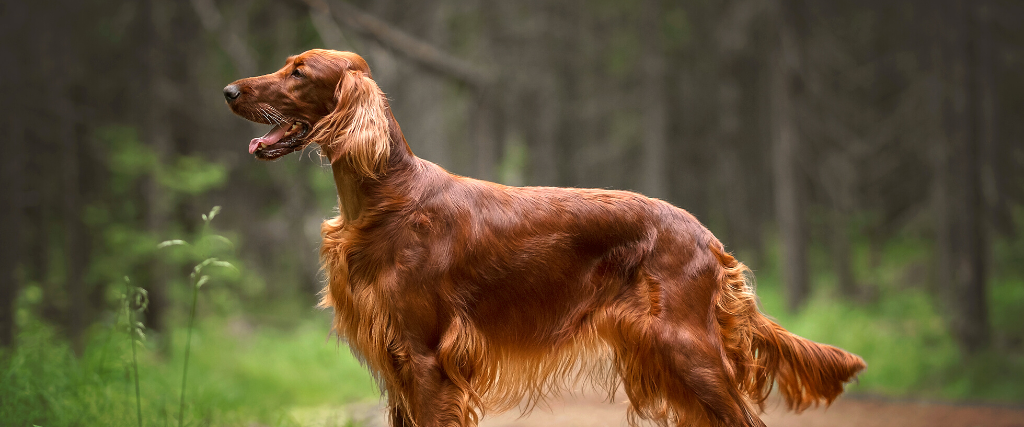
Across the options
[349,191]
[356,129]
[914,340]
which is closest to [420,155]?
[914,340]

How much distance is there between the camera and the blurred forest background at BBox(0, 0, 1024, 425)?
7.20m

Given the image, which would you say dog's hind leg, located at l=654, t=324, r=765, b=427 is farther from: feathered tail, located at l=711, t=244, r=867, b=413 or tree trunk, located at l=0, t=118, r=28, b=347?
tree trunk, located at l=0, t=118, r=28, b=347

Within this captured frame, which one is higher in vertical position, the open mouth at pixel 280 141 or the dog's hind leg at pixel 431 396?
the open mouth at pixel 280 141

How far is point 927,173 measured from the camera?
16.3 m

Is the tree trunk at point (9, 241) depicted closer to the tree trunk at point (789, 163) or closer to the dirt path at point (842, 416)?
the dirt path at point (842, 416)

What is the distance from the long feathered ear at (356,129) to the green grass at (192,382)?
1.05 m

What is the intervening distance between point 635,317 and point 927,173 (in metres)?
16.5

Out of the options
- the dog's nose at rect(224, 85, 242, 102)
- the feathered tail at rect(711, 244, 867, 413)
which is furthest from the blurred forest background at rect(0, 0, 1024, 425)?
the feathered tail at rect(711, 244, 867, 413)

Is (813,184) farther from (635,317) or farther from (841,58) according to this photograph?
(635,317)

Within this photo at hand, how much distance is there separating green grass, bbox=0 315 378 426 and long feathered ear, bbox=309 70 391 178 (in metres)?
1.05

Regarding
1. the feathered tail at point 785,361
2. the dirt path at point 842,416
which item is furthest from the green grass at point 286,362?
the feathered tail at point 785,361

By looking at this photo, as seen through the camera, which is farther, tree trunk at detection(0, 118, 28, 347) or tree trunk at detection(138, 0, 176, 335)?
tree trunk at detection(138, 0, 176, 335)

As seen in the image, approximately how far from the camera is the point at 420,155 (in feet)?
43.1

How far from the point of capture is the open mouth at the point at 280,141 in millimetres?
2971
